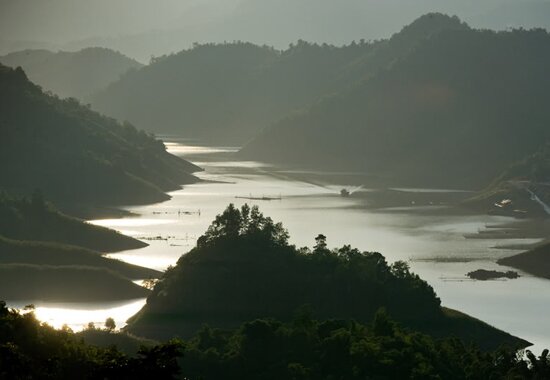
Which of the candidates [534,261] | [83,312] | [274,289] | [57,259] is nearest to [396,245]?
[534,261]

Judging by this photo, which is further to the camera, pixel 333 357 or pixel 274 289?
pixel 274 289

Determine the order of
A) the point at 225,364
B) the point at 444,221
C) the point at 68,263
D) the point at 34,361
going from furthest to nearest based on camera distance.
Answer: the point at 444,221
the point at 68,263
the point at 225,364
the point at 34,361

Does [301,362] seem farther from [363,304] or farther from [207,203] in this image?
[207,203]

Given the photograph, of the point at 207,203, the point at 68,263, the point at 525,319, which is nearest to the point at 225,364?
the point at 525,319

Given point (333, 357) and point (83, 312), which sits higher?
point (333, 357)

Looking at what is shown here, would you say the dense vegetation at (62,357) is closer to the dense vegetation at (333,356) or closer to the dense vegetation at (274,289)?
the dense vegetation at (333,356)

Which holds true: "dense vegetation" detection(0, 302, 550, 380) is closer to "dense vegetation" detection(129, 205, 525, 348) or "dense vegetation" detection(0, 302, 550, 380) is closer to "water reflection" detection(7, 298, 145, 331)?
"dense vegetation" detection(129, 205, 525, 348)

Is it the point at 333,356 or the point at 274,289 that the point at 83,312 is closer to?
the point at 274,289
